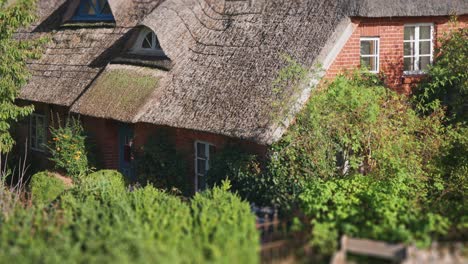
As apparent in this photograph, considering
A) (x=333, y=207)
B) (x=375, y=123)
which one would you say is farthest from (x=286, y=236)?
(x=375, y=123)

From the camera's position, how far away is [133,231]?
9195 millimetres

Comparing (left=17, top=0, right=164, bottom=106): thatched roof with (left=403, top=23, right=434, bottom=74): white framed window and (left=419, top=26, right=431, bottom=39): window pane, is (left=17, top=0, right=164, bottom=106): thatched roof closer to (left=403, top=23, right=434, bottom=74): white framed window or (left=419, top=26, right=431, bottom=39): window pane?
(left=403, top=23, right=434, bottom=74): white framed window

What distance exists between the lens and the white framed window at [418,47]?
1527 centimetres

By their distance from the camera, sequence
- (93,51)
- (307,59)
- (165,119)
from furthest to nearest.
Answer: (93,51), (165,119), (307,59)

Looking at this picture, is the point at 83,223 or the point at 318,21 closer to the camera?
the point at 83,223

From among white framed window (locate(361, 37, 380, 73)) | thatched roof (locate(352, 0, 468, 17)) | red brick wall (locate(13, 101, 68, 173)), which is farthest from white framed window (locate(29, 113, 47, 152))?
thatched roof (locate(352, 0, 468, 17))

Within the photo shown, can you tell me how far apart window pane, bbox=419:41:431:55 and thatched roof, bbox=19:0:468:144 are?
2.69 feet

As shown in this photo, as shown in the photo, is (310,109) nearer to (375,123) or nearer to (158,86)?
(375,123)

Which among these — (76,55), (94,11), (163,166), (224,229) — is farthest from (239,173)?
(94,11)

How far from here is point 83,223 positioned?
9.67m

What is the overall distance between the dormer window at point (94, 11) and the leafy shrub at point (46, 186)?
4858 mm

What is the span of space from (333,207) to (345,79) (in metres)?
3.71

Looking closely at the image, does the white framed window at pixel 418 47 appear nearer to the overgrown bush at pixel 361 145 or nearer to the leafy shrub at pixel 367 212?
the overgrown bush at pixel 361 145

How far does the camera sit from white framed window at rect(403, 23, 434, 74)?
50.1ft
